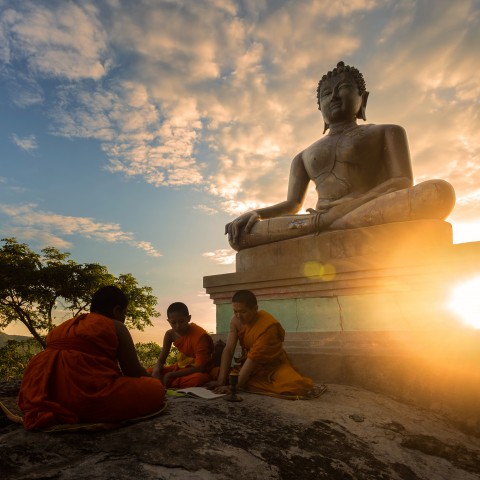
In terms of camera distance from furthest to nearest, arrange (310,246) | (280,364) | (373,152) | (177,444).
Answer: (373,152) → (310,246) → (280,364) → (177,444)

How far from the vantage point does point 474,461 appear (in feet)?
10.2

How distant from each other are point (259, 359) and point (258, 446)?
1478 mm

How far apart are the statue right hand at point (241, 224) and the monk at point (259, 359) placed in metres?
2.07

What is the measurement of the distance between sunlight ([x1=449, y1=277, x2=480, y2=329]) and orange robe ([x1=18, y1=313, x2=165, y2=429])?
321 cm

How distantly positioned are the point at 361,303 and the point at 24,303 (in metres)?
15.7

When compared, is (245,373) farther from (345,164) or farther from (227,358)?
(345,164)

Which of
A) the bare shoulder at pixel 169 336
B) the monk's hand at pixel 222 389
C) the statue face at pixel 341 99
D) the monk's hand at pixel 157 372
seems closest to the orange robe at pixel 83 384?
the monk's hand at pixel 222 389

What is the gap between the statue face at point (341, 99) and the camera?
21.5 feet

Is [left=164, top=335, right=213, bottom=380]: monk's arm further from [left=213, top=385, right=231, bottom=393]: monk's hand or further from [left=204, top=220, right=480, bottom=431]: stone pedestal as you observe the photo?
[left=204, top=220, right=480, bottom=431]: stone pedestal

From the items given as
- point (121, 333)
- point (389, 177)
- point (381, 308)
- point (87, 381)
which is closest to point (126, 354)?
point (121, 333)

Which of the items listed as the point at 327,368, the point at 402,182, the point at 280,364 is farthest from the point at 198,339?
the point at 402,182

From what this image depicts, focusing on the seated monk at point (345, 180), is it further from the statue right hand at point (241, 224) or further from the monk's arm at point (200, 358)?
the monk's arm at point (200, 358)

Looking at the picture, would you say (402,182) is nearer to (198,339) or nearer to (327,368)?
(327,368)

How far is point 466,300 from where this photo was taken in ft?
14.3
